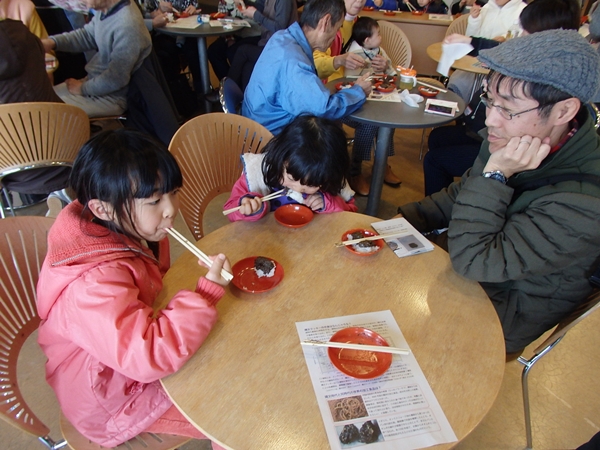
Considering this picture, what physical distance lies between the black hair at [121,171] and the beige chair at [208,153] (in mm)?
535

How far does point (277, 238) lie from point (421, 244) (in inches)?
18.5

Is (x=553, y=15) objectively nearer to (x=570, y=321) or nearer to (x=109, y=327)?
(x=570, y=321)

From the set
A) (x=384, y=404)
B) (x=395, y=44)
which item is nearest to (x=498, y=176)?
(x=384, y=404)

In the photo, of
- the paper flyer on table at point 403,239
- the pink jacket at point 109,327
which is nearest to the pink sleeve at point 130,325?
the pink jacket at point 109,327

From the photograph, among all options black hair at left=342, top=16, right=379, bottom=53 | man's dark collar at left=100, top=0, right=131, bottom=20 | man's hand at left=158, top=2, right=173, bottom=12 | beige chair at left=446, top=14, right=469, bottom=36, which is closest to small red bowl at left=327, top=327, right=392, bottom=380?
man's dark collar at left=100, top=0, right=131, bottom=20

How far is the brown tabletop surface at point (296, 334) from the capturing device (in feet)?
2.51

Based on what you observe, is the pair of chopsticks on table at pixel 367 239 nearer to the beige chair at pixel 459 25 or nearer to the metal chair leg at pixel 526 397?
the metal chair leg at pixel 526 397

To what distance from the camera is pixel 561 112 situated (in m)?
1.00

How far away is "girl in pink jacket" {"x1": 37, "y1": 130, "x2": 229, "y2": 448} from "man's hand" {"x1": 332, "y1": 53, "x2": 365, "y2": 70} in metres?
2.19

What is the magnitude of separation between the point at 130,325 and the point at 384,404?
0.57m

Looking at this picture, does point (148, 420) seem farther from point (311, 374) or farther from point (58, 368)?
point (311, 374)

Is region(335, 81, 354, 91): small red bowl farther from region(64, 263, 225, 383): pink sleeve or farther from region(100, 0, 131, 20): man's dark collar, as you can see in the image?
region(64, 263, 225, 383): pink sleeve

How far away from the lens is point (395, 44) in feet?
11.7

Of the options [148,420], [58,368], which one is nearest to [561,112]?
[148,420]
